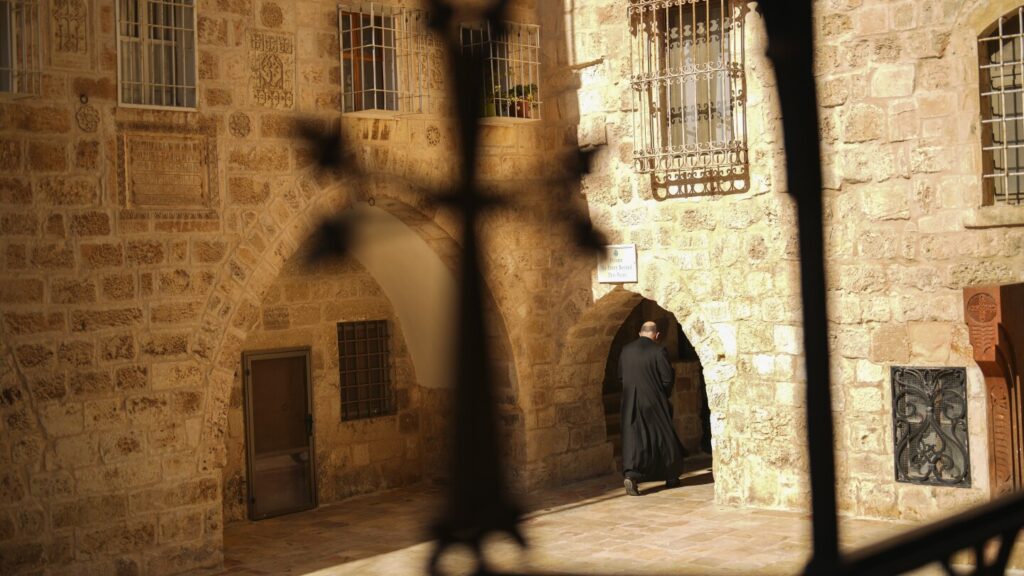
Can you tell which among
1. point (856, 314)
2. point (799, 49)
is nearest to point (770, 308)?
point (856, 314)

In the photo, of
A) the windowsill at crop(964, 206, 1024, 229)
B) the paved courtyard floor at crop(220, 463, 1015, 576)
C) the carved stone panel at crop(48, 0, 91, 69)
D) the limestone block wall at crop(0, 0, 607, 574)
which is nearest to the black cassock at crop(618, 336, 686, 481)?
the paved courtyard floor at crop(220, 463, 1015, 576)

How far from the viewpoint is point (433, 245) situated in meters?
10.6

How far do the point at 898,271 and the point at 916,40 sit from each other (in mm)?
1640

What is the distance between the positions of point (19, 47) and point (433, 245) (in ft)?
13.0

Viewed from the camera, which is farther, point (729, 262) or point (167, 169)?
point (729, 262)

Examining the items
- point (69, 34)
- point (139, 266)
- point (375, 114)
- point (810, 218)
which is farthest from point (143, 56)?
point (810, 218)

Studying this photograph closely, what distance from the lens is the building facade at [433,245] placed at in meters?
7.81

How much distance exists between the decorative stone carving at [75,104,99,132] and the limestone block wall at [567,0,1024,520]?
14.4ft

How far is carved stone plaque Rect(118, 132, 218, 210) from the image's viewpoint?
26.8 ft

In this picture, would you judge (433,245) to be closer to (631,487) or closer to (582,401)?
(582,401)

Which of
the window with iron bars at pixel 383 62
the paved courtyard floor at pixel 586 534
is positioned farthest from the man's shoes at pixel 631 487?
the window with iron bars at pixel 383 62

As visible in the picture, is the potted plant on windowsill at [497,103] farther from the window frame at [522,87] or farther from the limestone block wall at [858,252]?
the limestone block wall at [858,252]

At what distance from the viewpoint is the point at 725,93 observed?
9805 mm

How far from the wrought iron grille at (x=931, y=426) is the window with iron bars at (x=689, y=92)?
2.11 metres
